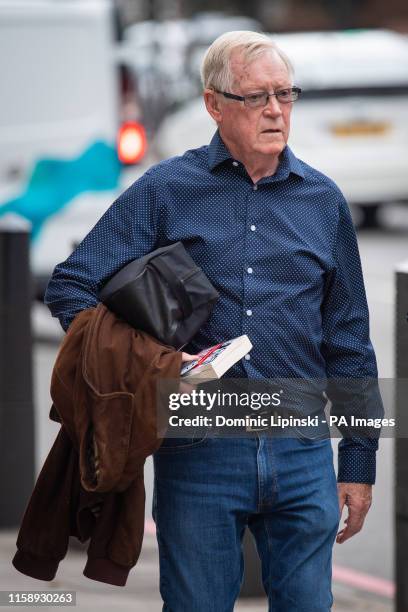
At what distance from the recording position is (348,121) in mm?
14398

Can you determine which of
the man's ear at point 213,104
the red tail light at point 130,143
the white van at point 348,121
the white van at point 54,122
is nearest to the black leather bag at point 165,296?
the man's ear at point 213,104

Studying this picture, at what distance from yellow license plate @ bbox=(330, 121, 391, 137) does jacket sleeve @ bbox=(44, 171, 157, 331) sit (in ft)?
37.2

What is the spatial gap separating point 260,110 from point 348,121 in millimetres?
11423

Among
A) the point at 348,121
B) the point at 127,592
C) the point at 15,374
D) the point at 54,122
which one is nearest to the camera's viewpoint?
the point at 127,592

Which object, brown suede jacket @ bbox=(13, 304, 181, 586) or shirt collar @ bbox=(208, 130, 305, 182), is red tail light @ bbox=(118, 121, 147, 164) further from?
brown suede jacket @ bbox=(13, 304, 181, 586)

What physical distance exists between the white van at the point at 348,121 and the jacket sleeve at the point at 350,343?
424 inches

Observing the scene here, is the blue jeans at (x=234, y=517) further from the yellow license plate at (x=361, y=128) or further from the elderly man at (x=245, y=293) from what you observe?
the yellow license plate at (x=361, y=128)

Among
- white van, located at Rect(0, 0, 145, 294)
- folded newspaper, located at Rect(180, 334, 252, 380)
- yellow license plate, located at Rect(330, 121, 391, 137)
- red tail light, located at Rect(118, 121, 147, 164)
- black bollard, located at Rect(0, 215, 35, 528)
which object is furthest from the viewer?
yellow license plate, located at Rect(330, 121, 391, 137)

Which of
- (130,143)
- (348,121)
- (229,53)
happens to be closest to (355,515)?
(229,53)

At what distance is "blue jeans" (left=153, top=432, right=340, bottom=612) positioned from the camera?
10.1 feet

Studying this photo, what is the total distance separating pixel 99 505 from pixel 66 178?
644 centimetres

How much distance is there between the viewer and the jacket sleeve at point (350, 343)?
3.27 meters

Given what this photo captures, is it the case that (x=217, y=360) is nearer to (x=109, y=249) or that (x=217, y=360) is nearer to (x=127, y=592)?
(x=109, y=249)

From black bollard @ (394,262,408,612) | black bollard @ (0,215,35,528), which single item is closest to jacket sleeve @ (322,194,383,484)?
black bollard @ (394,262,408,612)
